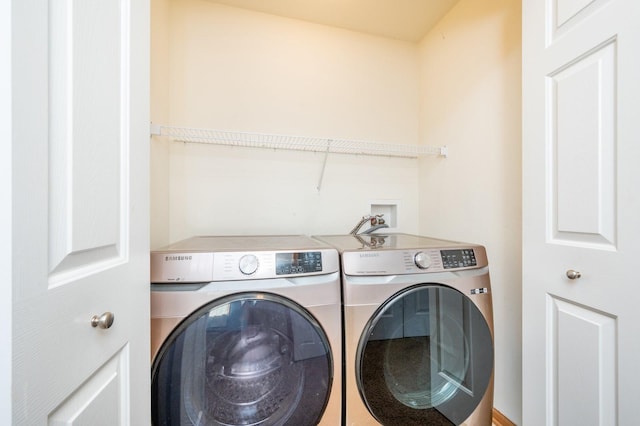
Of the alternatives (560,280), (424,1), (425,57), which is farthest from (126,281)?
(425,57)

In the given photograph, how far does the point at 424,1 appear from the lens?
1.48 metres

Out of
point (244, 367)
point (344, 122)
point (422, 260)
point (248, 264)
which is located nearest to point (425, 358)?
point (422, 260)

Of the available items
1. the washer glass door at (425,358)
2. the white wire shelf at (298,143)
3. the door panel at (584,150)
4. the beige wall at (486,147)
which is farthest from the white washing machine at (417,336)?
the white wire shelf at (298,143)

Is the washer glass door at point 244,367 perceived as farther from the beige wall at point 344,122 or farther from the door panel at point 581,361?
the door panel at point 581,361

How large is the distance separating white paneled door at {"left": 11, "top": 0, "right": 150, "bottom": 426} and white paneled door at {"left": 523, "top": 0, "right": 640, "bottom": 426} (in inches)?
50.6

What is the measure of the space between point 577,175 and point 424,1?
1.41m

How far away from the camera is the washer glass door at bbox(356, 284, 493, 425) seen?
35.7 inches

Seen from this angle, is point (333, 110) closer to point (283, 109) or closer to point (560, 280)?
point (283, 109)

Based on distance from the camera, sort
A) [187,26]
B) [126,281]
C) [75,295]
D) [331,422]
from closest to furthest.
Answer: [75,295] < [126,281] < [331,422] < [187,26]

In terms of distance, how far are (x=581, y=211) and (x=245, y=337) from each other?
118 cm

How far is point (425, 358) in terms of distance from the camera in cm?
98

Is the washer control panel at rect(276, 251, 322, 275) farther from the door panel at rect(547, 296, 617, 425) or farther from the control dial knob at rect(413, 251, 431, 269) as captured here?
the door panel at rect(547, 296, 617, 425)

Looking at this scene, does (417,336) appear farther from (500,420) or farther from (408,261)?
(500,420)

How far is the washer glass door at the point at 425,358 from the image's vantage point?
35.7 inches
